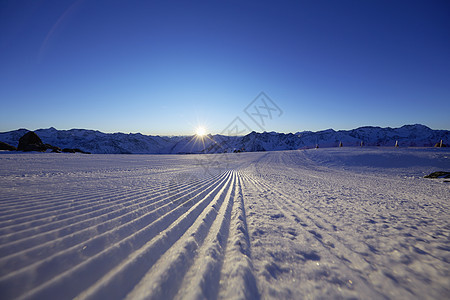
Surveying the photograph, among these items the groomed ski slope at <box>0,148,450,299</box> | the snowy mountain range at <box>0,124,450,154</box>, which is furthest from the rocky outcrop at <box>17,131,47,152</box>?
the snowy mountain range at <box>0,124,450,154</box>

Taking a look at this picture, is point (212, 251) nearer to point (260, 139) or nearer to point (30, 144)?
point (30, 144)

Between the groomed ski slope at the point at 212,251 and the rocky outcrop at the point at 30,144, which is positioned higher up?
the rocky outcrop at the point at 30,144

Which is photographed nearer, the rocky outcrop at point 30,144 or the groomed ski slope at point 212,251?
the groomed ski slope at point 212,251

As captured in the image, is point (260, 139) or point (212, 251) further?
point (260, 139)

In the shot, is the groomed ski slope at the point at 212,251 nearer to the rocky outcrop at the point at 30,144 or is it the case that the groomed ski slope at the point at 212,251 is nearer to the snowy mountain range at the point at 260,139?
the rocky outcrop at the point at 30,144

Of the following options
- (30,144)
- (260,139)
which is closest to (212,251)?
(30,144)

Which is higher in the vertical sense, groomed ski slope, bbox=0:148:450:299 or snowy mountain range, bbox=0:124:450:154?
snowy mountain range, bbox=0:124:450:154

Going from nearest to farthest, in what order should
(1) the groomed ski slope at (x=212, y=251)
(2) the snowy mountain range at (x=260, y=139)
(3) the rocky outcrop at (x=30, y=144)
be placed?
(1) the groomed ski slope at (x=212, y=251)
(3) the rocky outcrop at (x=30, y=144)
(2) the snowy mountain range at (x=260, y=139)

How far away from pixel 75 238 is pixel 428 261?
13.8 ft

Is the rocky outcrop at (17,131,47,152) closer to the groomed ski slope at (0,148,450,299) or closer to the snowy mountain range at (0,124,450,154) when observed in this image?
the groomed ski slope at (0,148,450,299)

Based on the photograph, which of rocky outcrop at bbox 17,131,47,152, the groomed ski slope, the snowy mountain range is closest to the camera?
the groomed ski slope

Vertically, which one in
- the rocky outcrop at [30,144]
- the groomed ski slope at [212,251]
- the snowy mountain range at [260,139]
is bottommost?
the groomed ski slope at [212,251]

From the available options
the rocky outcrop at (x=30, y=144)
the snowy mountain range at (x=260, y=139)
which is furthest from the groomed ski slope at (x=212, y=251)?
the snowy mountain range at (x=260, y=139)

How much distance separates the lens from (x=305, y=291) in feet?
4.83
